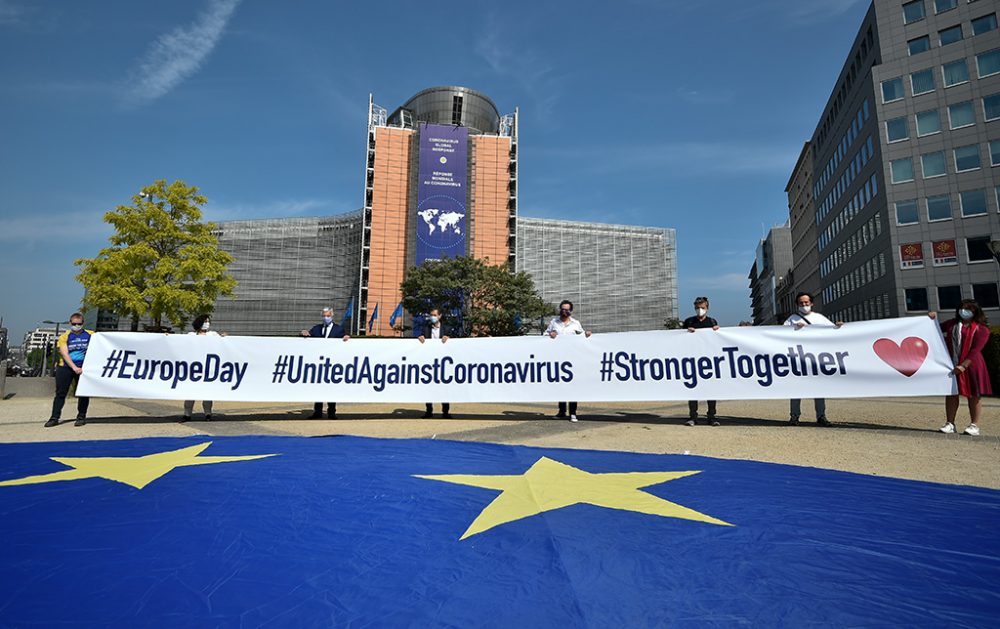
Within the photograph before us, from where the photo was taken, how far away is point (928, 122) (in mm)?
33188

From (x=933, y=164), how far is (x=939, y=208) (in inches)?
120

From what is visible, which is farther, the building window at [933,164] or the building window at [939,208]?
the building window at [933,164]

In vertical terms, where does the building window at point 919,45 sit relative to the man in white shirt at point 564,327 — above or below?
above

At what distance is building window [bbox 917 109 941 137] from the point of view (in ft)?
108

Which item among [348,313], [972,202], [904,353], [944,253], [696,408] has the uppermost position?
[972,202]

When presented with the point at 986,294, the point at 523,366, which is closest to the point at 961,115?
the point at 986,294

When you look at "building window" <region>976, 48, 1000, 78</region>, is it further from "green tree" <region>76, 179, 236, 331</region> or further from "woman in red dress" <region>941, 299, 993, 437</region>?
"green tree" <region>76, 179, 236, 331</region>

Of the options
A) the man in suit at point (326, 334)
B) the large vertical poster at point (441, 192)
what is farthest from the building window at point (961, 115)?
the large vertical poster at point (441, 192)

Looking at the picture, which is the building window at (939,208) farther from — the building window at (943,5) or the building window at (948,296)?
the building window at (943,5)

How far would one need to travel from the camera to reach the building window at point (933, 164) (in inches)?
1280

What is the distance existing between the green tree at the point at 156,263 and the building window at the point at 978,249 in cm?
4401

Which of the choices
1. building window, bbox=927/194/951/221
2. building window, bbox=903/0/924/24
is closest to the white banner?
building window, bbox=927/194/951/221

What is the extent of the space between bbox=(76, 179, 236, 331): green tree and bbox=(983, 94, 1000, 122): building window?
151ft

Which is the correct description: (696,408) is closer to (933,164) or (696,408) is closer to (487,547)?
(487,547)
